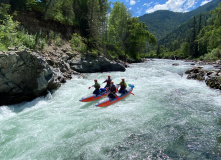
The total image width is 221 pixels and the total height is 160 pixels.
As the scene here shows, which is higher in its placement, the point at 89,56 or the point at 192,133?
the point at 89,56

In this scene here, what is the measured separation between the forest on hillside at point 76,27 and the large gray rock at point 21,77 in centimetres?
87

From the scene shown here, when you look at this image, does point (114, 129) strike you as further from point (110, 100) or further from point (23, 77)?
point (23, 77)

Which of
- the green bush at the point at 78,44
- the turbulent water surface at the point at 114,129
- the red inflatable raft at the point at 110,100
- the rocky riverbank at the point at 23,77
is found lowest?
the turbulent water surface at the point at 114,129

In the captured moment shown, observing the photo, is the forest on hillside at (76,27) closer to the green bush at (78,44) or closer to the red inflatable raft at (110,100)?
the green bush at (78,44)

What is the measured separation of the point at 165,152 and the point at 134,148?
0.93m

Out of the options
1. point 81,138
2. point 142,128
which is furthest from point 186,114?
point 81,138

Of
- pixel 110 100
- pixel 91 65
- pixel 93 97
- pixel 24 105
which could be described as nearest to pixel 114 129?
pixel 110 100

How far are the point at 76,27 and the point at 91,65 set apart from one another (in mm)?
8882

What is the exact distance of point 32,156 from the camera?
430cm

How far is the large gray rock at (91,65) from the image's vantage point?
53.3 ft

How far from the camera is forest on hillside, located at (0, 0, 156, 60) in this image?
1114cm

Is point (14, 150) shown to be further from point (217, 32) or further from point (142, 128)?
point (217, 32)

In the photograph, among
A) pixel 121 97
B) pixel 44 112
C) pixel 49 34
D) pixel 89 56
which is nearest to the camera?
pixel 44 112

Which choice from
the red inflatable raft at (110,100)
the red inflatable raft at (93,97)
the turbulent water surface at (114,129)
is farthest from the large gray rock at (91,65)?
the red inflatable raft at (110,100)
